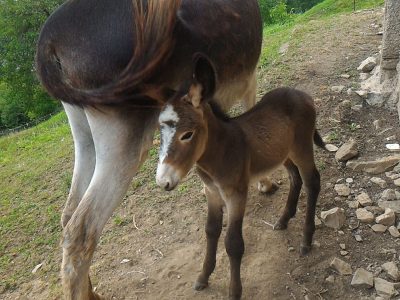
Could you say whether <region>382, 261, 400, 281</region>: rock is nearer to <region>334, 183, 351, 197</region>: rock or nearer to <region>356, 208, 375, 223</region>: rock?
<region>356, 208, 375, 223</region>: rock

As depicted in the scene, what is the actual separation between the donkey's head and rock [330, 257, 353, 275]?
4.47ft

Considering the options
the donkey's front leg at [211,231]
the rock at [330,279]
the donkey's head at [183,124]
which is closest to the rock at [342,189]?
the rock at [330,279]

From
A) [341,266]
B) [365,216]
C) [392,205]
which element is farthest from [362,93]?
[341,266]

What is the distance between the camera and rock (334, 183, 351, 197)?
3.95 m

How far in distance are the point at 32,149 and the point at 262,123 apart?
595cm

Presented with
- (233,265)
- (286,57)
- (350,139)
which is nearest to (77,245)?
(233,265)

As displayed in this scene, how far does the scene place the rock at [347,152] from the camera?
429 centimetres

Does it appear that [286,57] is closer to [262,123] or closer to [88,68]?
[262,123]

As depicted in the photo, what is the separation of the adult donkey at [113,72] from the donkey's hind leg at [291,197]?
1171 millimetres

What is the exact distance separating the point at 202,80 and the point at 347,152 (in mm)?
2187

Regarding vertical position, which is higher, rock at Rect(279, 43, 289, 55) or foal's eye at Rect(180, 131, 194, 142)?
foal's eye at Rect(180, 131, 194, 142)

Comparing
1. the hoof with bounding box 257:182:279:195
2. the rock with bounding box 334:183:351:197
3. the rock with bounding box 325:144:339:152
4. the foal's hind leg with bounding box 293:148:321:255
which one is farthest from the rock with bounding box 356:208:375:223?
the rock with bounding box 325:144:339:152

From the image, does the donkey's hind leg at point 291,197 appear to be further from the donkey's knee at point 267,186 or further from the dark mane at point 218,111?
the dark mane at point 218,111

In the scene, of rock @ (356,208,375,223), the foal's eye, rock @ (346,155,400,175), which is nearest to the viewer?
the foal's eye
